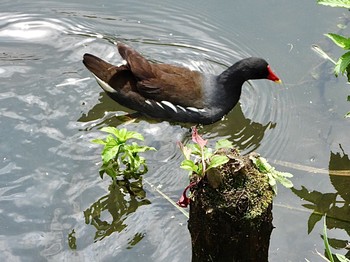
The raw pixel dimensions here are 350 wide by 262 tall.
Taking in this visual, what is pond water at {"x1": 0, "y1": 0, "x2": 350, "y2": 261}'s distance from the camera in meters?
4.93

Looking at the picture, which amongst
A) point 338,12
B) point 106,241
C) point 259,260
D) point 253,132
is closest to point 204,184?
point 259,260

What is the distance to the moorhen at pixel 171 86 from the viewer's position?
637 centimetres

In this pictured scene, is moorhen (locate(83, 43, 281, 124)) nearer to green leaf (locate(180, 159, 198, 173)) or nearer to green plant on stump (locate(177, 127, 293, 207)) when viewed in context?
green plant on stump (locate(177, 127, 293, 207))

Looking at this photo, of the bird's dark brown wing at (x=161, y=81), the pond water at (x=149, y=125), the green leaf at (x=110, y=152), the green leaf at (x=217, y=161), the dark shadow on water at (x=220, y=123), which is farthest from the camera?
the bird's dark brown wing at (x=161, y=81)

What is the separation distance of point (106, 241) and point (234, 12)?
134 inches

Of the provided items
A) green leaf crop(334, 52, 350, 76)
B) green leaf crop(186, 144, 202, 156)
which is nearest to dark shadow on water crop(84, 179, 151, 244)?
green leaf crop(186, 144, 202, 156)

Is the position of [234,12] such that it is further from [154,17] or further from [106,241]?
[106,241]

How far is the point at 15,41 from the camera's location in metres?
6.97

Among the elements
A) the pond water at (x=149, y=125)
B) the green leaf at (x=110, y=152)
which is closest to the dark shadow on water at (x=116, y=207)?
the pond water at (x=149, y=125)

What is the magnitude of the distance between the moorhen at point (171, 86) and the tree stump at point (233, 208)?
2497mm

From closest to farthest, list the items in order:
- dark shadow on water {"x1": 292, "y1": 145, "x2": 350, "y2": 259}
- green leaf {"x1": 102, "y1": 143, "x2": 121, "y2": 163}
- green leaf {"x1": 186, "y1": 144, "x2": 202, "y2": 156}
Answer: green leaf {"x1": 186, "y1": 144, "x2": 202, "y2": 156}
green leaf {"x1": 102, "y1": 143, "x2": 121, "y2": 163}
dark shadow on water {"x1": 292, "y1": 145, "x2": 350, "y2": 259}

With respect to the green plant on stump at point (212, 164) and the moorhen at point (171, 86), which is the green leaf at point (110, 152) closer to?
the green plant on stump at point (212, 164)

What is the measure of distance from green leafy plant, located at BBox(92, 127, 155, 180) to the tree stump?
105cm

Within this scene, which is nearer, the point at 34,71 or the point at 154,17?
the point at 34,71
